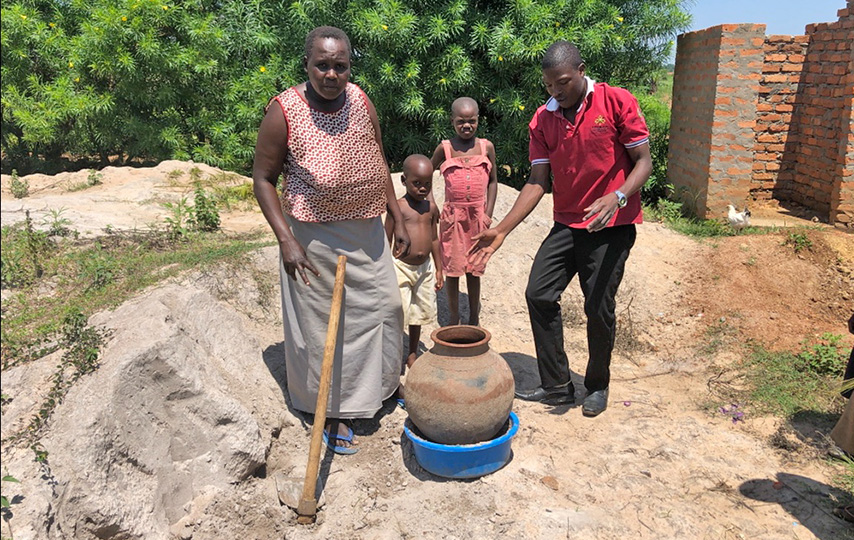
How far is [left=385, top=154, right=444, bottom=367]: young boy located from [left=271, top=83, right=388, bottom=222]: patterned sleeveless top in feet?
2.20

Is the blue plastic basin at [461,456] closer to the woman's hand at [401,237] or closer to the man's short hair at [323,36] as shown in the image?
the woman's hand at [401,237]

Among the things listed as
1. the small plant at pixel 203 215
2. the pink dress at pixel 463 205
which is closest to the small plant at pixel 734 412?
the pink dress at pixel 463 205

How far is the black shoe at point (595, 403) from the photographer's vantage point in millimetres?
4086

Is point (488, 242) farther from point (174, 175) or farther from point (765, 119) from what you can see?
point (765, 119)

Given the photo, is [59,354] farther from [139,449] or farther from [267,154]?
[267,154]

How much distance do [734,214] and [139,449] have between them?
6136 millimetres

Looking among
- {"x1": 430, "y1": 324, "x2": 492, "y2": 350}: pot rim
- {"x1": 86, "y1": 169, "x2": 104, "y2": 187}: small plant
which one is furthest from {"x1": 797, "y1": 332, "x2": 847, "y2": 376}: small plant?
{"x1": 86, "y1": 169, "x2": 104, "y2": 187}: small plant

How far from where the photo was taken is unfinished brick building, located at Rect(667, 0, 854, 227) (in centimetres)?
722

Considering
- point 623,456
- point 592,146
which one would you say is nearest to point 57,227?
point 592,146

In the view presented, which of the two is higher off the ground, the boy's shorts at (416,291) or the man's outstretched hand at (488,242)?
the man's outstretched hand at (488,242)

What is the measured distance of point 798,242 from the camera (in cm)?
634

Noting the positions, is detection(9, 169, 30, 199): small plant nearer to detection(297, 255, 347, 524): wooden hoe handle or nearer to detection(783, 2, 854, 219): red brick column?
detection(297, 255, 347, 524): wooden hoe handle

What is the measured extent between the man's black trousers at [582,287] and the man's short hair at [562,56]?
903 millimetres

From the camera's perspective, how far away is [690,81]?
811 cm
